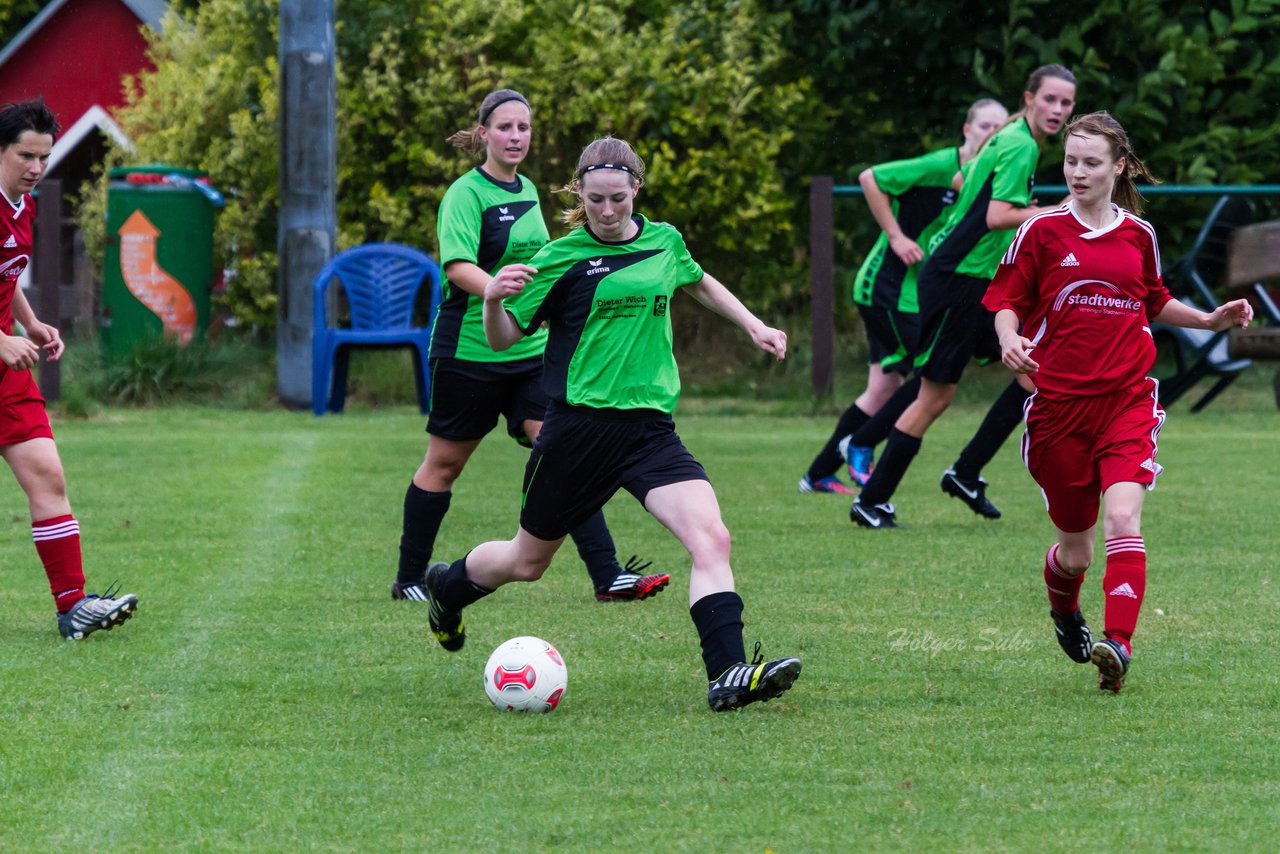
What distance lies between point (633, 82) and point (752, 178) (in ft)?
4.59

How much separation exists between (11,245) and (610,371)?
7.28ft

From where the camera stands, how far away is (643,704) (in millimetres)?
5207

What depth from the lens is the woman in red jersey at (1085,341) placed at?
17.9ft

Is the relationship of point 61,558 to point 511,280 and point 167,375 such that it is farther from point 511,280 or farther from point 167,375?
point 167,375

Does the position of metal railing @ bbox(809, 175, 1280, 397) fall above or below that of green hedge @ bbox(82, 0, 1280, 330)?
below

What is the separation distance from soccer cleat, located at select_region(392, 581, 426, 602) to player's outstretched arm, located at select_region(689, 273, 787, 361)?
1937 millimetres

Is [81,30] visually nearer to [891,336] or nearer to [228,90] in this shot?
[228,90]

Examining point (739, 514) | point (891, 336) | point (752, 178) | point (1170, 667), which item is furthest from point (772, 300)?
point (1170, 667)

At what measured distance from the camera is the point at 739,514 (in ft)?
30.8

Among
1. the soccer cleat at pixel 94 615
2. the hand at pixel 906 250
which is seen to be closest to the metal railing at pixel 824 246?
the hand at pixel 906 250

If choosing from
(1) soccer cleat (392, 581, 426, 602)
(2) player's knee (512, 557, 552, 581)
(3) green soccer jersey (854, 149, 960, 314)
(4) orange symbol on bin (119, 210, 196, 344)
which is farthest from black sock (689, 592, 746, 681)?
(4) orange symbol on bin (119, 210, 196, 344)

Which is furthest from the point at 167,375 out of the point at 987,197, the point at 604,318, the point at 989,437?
the point at 604,318

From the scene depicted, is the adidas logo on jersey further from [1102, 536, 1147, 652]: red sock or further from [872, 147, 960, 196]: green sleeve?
[872, 147, 960, 196]: green sleeve

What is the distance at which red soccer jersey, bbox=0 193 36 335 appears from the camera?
610 centimetres
